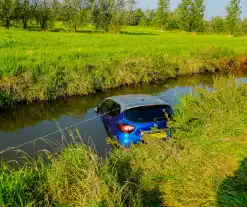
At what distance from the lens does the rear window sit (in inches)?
308

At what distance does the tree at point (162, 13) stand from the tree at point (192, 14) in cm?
600

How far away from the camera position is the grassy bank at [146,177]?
4516mm

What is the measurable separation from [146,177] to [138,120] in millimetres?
2449

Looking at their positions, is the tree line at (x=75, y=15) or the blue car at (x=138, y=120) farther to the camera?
the tree line at (x=75, y=15)

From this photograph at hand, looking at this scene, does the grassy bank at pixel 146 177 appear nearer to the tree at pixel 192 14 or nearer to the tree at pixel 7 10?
the tree at pixel 7 10

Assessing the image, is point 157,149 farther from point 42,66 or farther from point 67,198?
point 42,66

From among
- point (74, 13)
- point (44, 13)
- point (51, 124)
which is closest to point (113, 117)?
point (51, 124)

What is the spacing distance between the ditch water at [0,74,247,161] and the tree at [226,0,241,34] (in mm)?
65168

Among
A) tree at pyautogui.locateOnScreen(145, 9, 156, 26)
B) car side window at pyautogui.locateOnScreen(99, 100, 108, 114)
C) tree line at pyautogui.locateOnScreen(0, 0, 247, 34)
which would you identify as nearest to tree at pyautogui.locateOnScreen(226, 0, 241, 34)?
tree line at pyautogui.locateOnScreen(0, 0, 247, 34)

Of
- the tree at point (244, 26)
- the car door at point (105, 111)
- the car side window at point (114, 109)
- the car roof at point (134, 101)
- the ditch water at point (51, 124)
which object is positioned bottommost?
the ditch water at point (51, 124)

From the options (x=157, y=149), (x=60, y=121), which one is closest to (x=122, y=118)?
(x=157, y=149)

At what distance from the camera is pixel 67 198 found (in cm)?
482

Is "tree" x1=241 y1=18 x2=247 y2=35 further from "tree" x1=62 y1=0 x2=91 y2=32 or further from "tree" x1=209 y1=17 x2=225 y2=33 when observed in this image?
"tree" x1=62 y1=0 x2=91 y2=32

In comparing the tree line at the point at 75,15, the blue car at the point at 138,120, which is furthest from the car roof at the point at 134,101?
the tree line at the point at 75,15
